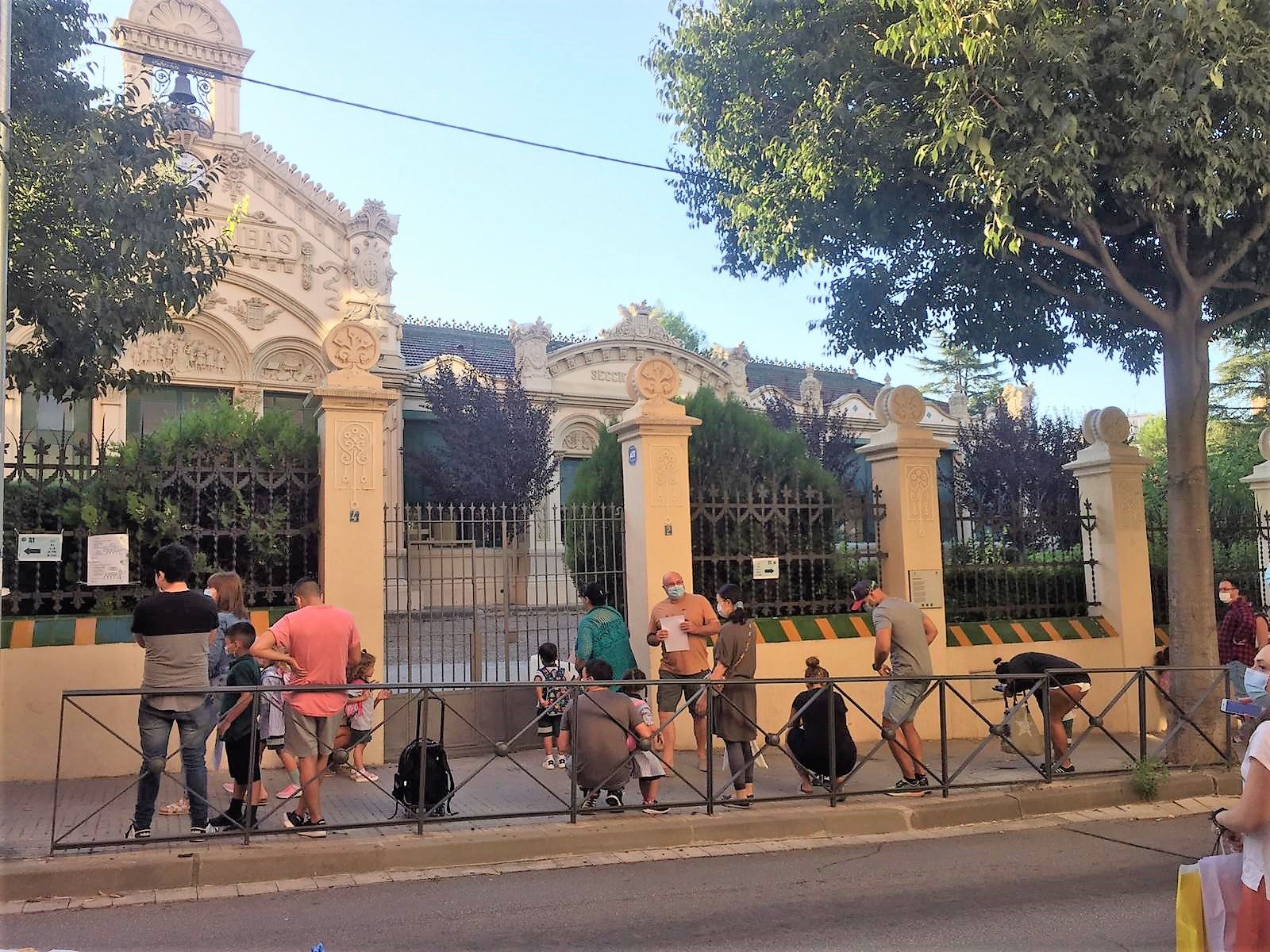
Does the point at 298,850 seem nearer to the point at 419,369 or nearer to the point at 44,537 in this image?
the point at 44,537

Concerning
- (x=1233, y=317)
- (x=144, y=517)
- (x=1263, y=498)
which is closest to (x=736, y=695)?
(x=144, y=517)

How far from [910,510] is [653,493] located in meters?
3.13

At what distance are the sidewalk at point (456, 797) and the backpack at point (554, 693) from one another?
1.69ft

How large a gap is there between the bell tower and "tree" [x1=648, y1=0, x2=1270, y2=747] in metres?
11.9

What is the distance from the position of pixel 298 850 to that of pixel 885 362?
9.14m

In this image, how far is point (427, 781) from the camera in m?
6.93

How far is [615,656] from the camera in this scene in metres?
8.73

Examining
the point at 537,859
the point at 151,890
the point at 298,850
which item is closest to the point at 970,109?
the point at 537,859

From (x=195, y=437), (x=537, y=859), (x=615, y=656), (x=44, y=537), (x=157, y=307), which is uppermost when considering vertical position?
(x=157, y=307)

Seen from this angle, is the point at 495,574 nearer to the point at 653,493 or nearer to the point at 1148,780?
the point at 653,493

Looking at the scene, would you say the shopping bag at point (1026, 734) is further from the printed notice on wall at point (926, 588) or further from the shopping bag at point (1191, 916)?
the shopping bag at point (1191, 916)

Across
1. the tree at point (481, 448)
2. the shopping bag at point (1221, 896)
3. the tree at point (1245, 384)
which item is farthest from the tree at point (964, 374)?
the shopping bag at point (1221, 896)

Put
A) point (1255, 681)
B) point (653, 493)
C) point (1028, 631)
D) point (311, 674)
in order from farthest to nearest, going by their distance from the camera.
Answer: point (1028, 631) → point (653, 493) → point (311, 674) → point (1255, 681)

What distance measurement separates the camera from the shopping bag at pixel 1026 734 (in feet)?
29.5
